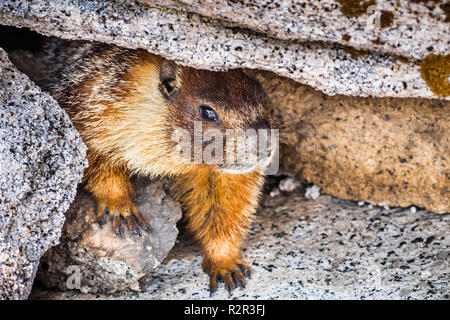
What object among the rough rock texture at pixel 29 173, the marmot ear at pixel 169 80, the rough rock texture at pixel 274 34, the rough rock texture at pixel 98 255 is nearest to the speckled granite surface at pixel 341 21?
the rough rock texture at pixel 274 34

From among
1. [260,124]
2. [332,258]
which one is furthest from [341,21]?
[332,258]

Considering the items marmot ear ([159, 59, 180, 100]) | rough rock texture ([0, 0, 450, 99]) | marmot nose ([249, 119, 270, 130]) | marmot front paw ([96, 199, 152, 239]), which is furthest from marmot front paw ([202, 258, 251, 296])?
rough rock texture ([0, 0, 450, 99])

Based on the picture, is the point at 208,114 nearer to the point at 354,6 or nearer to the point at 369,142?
the point at 354,6

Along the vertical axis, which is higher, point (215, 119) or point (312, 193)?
point (215, 119)

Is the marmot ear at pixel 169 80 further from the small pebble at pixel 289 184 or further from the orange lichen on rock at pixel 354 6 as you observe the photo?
the small pebble at pixel 289 184

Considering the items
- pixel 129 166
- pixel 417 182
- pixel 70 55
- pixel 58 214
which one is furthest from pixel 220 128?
pixel 417 182

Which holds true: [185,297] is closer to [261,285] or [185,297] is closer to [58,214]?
[261,285]
